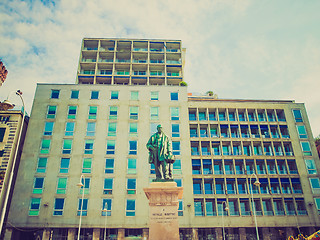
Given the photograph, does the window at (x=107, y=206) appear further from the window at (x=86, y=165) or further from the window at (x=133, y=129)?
the window at (x=133, y=129)

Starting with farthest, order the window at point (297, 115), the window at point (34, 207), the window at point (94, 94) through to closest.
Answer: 1. the window at point (297, 115)
2. the window at point (94, 94)
3. the window at point (34, 207)

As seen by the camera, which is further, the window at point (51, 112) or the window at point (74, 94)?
the window at point (74, 94)

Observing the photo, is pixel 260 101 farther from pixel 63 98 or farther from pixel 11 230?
pixel 11 230

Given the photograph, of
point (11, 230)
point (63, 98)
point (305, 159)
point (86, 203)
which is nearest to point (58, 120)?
point (63, 98)

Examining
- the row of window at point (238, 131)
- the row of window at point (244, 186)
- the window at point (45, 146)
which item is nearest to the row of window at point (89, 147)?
the window at point (45, 146)

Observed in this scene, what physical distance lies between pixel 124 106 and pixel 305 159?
31.1 m

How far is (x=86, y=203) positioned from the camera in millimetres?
34781

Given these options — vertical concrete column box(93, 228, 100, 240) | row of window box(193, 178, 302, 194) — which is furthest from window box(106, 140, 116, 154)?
row of window box(193, 178, 302, 194)

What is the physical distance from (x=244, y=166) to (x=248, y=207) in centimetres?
617

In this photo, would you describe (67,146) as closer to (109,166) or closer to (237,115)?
(109,166)

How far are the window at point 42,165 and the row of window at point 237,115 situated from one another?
24.2 m

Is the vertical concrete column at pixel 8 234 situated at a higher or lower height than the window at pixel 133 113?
lower

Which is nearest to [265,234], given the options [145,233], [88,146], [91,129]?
[145,233]

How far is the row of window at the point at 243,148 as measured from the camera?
132 feet
